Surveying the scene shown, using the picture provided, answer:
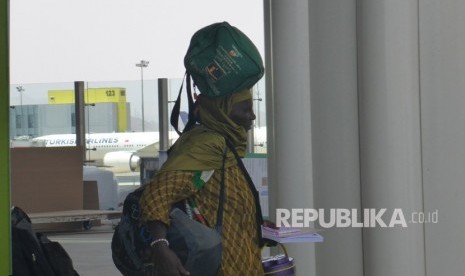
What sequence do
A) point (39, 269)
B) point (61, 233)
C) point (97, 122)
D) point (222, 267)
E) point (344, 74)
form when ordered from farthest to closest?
1. point (97, 122)
2. point (61, 233)
3. point (344, 74)
4. point (39, 269)
5. point (222, 267)

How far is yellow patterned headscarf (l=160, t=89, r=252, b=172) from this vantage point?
2648mm

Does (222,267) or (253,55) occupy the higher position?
(253,55)

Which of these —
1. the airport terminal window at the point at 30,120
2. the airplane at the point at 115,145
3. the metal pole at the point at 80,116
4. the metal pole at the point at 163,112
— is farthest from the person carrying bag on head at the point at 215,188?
the airport terminal window at the point at 30,120

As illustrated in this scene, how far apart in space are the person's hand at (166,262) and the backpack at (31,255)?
2.27 feet

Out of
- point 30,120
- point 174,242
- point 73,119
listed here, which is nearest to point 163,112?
point 73,119

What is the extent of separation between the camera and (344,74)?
4.11 meters

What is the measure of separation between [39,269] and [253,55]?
3.57 ft

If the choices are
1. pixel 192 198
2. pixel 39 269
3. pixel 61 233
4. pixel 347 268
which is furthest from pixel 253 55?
pixel 61 233

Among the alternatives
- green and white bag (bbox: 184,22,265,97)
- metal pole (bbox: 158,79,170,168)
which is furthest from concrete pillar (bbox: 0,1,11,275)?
metal pole (bbox: 158,79,170,168)

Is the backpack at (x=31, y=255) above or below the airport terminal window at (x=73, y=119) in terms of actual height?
below

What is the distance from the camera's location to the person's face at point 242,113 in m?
2.75

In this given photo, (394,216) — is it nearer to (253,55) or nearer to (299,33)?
Result: (299,33)

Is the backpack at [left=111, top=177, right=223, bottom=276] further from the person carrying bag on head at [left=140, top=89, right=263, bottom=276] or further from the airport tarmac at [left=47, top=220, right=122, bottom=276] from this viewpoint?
the airport tarmac at [left=47, top=220, right=122, bottom=276]

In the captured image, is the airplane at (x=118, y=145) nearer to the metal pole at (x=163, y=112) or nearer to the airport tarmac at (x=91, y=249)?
the metal pole at (x=163, y=112)
